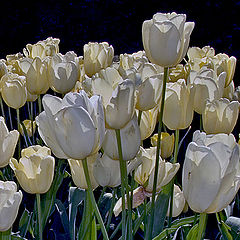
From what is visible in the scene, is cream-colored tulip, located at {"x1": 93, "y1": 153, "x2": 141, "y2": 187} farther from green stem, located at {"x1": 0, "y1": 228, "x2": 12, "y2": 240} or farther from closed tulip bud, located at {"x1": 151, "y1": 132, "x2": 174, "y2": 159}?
closed tulip bud, located at {"x1": 151, "y1": 132, "x2": 174, "y2": 159}

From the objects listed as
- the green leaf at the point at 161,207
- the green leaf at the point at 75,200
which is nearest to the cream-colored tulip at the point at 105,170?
the green leaf at the point at 161,207

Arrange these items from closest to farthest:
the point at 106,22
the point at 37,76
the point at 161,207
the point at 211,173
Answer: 1. the point at 211,173
2. the point at 161,207
3. the point at 37,76
4. the point at 106,22

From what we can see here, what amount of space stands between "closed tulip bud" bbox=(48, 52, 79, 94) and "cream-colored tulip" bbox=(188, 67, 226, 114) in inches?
10.9

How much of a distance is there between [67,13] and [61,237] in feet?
6.37

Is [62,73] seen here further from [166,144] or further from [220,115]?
[220,115]

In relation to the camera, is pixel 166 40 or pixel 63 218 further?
pixel 63 218

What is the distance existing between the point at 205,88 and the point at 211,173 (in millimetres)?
294

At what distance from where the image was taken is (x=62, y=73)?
117 cm

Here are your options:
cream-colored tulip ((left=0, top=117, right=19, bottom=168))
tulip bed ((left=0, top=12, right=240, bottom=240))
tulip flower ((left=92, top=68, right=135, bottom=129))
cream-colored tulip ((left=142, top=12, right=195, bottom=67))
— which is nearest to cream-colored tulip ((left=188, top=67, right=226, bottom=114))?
tulip bed ((left=0, top=12, right=240, bottom=240))

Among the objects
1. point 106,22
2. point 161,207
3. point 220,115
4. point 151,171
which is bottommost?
point 106,22

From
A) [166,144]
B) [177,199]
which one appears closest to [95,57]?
[166,144]

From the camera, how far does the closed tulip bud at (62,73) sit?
3.81ft

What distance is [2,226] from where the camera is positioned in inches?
32.6

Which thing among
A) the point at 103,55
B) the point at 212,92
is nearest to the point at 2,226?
the point at 212,92
